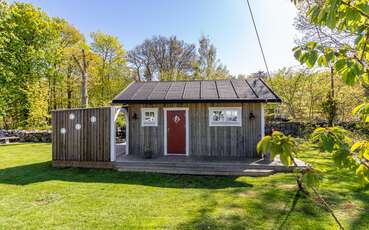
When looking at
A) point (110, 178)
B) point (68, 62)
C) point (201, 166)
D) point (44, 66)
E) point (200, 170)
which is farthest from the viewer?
point (68, 62)

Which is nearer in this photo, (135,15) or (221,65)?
(135,15)

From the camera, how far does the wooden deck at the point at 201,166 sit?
6.27 metres

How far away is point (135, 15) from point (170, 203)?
13257 millimetres

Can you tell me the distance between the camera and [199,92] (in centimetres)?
797

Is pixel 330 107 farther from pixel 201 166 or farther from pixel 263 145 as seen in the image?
pixel 263 145

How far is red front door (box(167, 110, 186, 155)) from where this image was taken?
7.76m

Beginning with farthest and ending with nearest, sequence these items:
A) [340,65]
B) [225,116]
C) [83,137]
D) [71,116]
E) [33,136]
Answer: [33,136]
[225,116]
[71,116]
[83,137]
[340,65]

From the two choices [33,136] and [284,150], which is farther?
[33,136]

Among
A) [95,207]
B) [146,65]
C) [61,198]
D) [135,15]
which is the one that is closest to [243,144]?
[95,207]

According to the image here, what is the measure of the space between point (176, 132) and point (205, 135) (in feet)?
3.58

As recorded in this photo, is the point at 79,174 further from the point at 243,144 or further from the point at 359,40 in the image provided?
the point at 359,40

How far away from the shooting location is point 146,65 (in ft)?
72.9

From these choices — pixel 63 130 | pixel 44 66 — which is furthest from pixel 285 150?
pixel 44 66

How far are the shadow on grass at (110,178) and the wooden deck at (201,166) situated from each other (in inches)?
9.9
